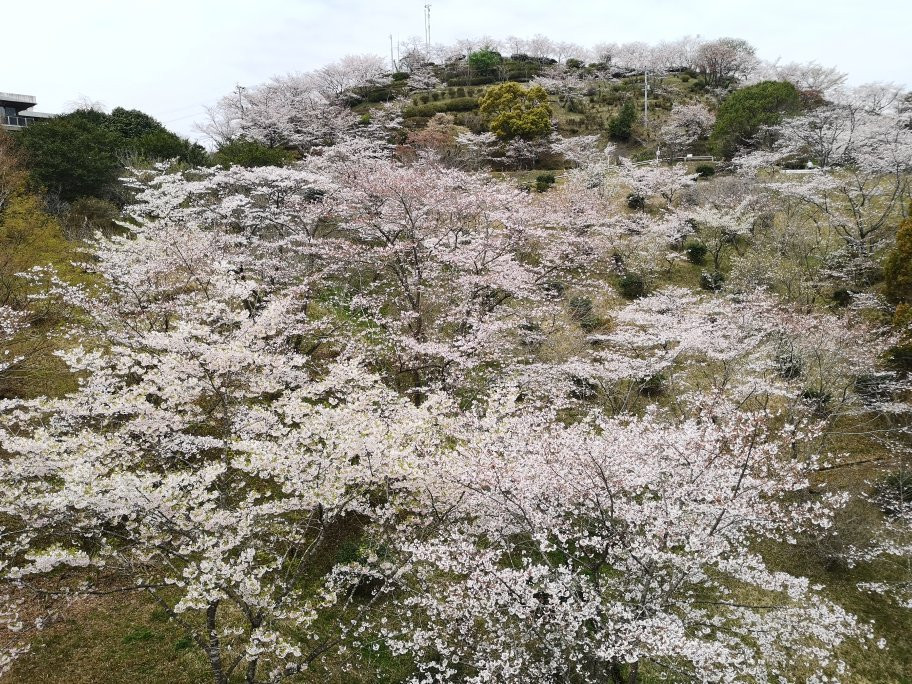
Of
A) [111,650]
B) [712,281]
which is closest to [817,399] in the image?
[712,281]

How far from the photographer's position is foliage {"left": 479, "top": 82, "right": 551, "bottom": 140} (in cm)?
3794

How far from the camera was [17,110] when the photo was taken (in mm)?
46750

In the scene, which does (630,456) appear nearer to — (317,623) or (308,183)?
(317,623)

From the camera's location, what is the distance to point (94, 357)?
980 centimetres

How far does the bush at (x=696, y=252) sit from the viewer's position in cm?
2752

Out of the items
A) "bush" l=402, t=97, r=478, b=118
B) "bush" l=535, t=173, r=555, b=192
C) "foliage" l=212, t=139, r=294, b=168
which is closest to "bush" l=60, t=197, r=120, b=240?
"foliage" l=212, t=139, r=294, b=168

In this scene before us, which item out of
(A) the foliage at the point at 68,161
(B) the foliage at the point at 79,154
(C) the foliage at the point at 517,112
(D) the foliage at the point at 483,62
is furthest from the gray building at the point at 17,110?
(D) the foliage at the point at 483,62

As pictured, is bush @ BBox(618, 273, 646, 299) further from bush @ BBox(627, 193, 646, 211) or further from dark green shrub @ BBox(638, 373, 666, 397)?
bush @ BBox(627, 193, 646, 211)

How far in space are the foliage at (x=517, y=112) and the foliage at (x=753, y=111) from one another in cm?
1347

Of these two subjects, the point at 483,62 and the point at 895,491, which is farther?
the point at 483,62

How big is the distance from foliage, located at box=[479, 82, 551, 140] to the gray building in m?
42.6

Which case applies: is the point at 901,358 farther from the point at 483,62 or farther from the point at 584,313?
the point at 483,62

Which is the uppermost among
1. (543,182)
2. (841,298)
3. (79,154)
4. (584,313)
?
(79,154)

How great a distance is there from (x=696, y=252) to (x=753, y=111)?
53.1 feet
